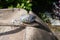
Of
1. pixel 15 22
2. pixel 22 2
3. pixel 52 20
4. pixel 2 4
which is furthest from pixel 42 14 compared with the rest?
pixel 15 22

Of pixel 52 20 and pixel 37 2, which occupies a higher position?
pixel 37 2

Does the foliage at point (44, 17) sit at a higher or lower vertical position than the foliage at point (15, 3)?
lower

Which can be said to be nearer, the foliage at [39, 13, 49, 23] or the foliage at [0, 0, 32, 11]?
the foliage at [0, 0, 32, 11]

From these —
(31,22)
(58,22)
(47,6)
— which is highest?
(31,22)

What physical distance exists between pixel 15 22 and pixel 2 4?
9.61ft

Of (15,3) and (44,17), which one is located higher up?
(15,3)

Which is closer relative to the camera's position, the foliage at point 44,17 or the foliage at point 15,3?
the foliage at point 15,3

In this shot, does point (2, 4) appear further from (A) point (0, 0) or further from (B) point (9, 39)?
(B) point (9, 39)

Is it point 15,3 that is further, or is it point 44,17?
point 44,17

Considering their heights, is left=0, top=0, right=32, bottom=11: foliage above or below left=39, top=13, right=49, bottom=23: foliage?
above

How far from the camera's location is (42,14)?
16.7 feet

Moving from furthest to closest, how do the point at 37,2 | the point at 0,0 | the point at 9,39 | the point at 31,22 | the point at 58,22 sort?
the point at 37,2
the point at 58,22
the point at 0,0
the point at 31,22
the point at 9,39

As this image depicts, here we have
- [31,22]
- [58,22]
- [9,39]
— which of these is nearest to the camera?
[9,39]

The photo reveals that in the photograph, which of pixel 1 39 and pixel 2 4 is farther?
pixel 2 4
